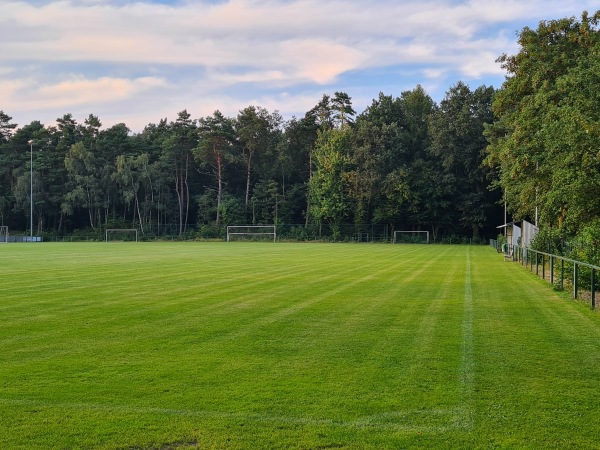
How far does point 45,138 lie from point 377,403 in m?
97.5

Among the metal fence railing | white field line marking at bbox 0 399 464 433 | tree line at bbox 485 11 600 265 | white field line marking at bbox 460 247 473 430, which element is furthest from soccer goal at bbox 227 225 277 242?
white field line marking at bbox 0 399 464 433

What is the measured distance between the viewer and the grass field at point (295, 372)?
5.03 m

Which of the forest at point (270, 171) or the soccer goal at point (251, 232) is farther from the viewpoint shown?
the soccer goal at point (251, 232)

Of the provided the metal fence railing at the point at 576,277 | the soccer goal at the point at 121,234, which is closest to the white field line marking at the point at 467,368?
the metal fence railing at the point at 576,277

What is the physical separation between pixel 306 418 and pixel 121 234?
3209 inches

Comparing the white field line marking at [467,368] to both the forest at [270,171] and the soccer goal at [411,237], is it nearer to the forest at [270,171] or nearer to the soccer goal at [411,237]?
the forest at [270,171]

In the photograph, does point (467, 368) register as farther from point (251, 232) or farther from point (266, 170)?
point (266, 170)

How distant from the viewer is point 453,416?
215 inches

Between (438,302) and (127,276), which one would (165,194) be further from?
(438,302)

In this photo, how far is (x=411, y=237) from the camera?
244 feet

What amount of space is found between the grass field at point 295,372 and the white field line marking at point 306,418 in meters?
0.02

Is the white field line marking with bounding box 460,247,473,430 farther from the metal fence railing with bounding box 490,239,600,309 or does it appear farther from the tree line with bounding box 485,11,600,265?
the tree line with bounding box 485,11,600,265

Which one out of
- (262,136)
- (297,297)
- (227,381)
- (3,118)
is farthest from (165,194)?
(227,381)

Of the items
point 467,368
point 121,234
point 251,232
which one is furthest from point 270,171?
point 467,368
